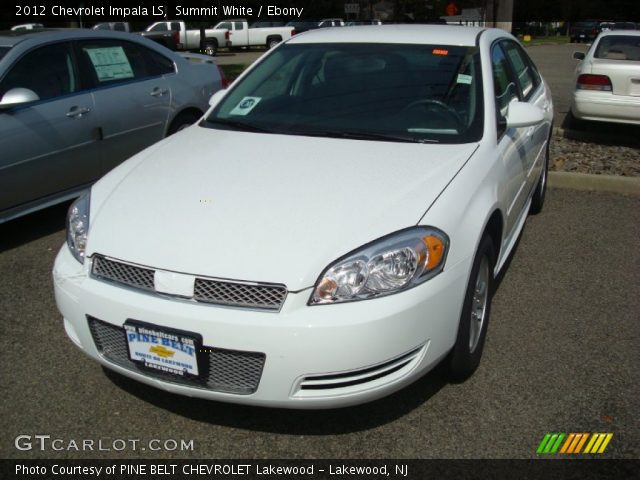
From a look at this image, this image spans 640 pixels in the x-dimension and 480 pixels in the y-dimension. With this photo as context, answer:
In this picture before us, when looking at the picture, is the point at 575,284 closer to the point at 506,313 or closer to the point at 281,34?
the point at 506,313

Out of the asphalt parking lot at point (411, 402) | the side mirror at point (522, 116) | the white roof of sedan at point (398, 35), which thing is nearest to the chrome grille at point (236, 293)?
the asphalt parking lot at point (411, 402)

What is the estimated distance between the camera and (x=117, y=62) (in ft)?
17.6

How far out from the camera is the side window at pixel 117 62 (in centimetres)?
509

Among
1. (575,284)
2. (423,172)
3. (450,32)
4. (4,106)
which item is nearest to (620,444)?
(423,172)

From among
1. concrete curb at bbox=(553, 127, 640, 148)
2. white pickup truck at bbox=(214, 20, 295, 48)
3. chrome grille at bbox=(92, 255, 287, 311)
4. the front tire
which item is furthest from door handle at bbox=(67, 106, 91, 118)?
white pickup truck at bbox=(214, 20, 295, 48)

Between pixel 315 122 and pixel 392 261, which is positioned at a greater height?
pixel 315 122

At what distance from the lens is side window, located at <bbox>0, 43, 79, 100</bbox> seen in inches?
180

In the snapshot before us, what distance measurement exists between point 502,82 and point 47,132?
10.6 feet

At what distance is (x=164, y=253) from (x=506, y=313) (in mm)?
2114

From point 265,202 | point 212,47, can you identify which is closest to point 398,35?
point 265,202

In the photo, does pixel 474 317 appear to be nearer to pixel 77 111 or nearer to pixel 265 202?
pixel 265 202

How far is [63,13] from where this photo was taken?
20.7 m

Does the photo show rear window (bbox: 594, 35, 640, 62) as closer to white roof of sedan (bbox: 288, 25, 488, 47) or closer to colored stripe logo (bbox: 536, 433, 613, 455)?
white roof of sedan (bbox: 288, 25, 488, 47)

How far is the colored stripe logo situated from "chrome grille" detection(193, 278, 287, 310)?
123 cm
